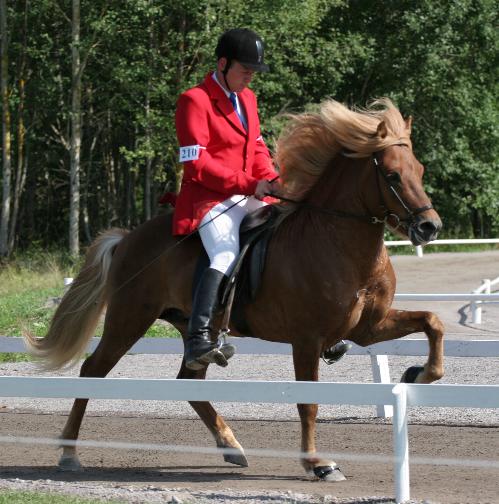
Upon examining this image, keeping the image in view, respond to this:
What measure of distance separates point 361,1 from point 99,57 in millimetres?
10694

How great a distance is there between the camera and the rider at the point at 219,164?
23.6ft

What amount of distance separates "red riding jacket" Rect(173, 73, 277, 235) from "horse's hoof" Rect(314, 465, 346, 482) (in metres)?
1.87

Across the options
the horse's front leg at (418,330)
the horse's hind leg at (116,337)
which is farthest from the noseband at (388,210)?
the horse's hind leg at (116,337)

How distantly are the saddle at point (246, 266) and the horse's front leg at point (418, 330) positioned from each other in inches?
34.3

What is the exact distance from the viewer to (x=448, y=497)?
6.10 metres

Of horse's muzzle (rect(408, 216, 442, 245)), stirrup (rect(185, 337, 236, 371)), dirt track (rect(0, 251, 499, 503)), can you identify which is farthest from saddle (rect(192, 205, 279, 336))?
horse's muzzle (rect(408, 216, 442, 245))

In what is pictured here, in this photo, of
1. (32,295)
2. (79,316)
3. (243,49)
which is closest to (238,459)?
(79,316)

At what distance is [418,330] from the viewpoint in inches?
281

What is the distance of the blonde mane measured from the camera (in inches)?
275

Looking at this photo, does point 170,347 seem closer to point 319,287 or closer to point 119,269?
point 119,269

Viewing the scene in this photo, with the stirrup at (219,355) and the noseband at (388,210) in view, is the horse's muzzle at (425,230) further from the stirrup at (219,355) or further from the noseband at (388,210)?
the stirrup at (219,355)

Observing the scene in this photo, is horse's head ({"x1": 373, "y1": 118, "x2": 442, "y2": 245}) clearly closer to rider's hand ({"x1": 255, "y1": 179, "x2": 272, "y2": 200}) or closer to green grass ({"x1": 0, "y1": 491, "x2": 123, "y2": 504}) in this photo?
rider's hand ({"x1": 255, "y1": 179, "x2": 272, "y2": 200})

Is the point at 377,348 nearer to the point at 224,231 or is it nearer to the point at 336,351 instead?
the point at 336,351

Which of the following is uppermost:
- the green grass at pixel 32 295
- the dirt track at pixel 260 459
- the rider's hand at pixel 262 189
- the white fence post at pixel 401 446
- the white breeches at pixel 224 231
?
the rider's hand at pixel 262 189
